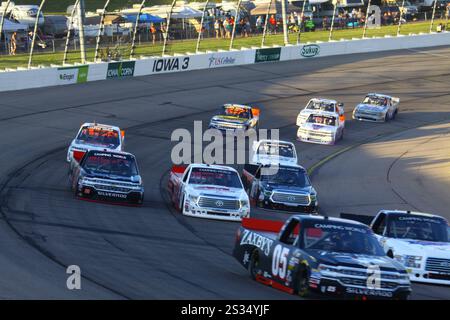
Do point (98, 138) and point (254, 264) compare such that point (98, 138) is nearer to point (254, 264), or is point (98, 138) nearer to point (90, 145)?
point (90, 145)

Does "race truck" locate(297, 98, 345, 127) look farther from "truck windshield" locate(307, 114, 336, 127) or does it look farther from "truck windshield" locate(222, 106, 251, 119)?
"truck windshield" locate(222, 106, 251, 119)

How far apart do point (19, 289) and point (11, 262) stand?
2426mm

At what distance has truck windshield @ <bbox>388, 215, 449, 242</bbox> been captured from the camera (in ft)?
60.6

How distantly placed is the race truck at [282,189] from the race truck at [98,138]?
5071 mm

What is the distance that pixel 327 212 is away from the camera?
26.7 meters

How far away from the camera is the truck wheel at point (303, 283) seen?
14.2 m

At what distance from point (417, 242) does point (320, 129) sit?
72.1 feet

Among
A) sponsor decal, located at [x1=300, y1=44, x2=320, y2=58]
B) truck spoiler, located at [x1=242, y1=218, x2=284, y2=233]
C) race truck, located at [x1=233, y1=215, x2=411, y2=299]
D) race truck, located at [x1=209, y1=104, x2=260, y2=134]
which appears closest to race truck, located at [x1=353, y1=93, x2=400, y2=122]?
race truck, located at [x1=209, y1=104, x2=260, y2=134]

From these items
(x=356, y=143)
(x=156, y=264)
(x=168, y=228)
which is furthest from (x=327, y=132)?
(x=156, y=264)

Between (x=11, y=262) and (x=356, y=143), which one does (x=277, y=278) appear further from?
(x=356, y=143)

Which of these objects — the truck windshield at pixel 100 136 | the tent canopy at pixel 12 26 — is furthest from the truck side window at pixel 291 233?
the tent canopy at pixel 12 26
